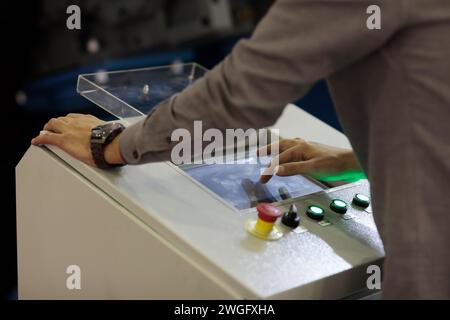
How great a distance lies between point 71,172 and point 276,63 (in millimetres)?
441

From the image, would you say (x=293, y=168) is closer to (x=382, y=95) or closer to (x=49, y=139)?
(x=382, y=95)

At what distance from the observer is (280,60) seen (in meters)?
0.79

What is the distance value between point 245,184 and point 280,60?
0.38 metres

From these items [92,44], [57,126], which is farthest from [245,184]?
[92,44]

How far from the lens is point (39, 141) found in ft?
3.64

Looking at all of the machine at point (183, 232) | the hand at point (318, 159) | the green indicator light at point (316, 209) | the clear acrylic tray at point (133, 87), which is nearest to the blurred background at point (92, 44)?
the clear acrylic tray at point (133, 87)

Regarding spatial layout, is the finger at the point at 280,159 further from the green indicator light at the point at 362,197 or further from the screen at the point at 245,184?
the green indicator light at the point at 362,197

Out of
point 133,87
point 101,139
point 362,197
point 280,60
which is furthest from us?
point 133,87

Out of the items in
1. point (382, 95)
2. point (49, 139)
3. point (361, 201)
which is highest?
point (382, 95)

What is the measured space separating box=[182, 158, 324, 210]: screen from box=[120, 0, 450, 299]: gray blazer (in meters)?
0.22

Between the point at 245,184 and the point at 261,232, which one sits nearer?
the point at 261,232

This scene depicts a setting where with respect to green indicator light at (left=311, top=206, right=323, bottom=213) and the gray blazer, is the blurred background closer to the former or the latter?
green indicator light at (left=311, top=206, right=323, bottom=213)
